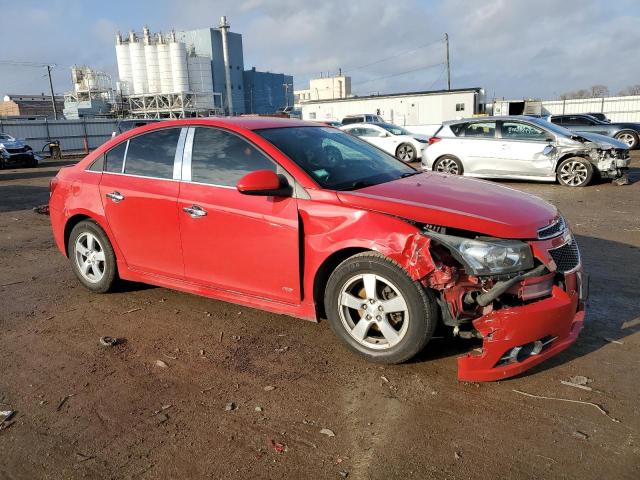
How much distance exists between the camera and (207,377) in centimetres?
351

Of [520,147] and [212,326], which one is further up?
[520,147]

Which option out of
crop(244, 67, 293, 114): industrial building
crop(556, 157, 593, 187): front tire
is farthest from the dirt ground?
Result: crop(244, 67, 293, 114): industrial building

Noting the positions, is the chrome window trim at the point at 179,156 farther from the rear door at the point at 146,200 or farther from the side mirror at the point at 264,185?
the side mirror at the point at 264,185

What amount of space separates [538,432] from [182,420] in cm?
200

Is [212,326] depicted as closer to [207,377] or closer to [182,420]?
[207,377]

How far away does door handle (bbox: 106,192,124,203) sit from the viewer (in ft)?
15.3

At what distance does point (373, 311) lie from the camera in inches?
136

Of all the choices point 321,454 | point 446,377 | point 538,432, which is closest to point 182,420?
point 321,454

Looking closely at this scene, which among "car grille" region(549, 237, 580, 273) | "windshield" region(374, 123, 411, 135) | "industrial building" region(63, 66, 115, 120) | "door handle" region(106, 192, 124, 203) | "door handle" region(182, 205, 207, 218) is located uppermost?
"industrial building" region(63, 66, 115, 120)

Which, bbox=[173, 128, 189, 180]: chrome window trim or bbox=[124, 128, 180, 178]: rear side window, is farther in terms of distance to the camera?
bbox=[124, 128, 180, 178]: rear side window

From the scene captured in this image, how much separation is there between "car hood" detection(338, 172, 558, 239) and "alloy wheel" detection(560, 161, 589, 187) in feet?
28.7

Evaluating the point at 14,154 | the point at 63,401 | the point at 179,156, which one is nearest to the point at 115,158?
the point at 179,156

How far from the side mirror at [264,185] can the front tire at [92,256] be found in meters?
1.99

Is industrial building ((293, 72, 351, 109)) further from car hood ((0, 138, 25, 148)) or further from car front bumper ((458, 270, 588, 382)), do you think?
car front bumper ((458, 270, 588, 382))
